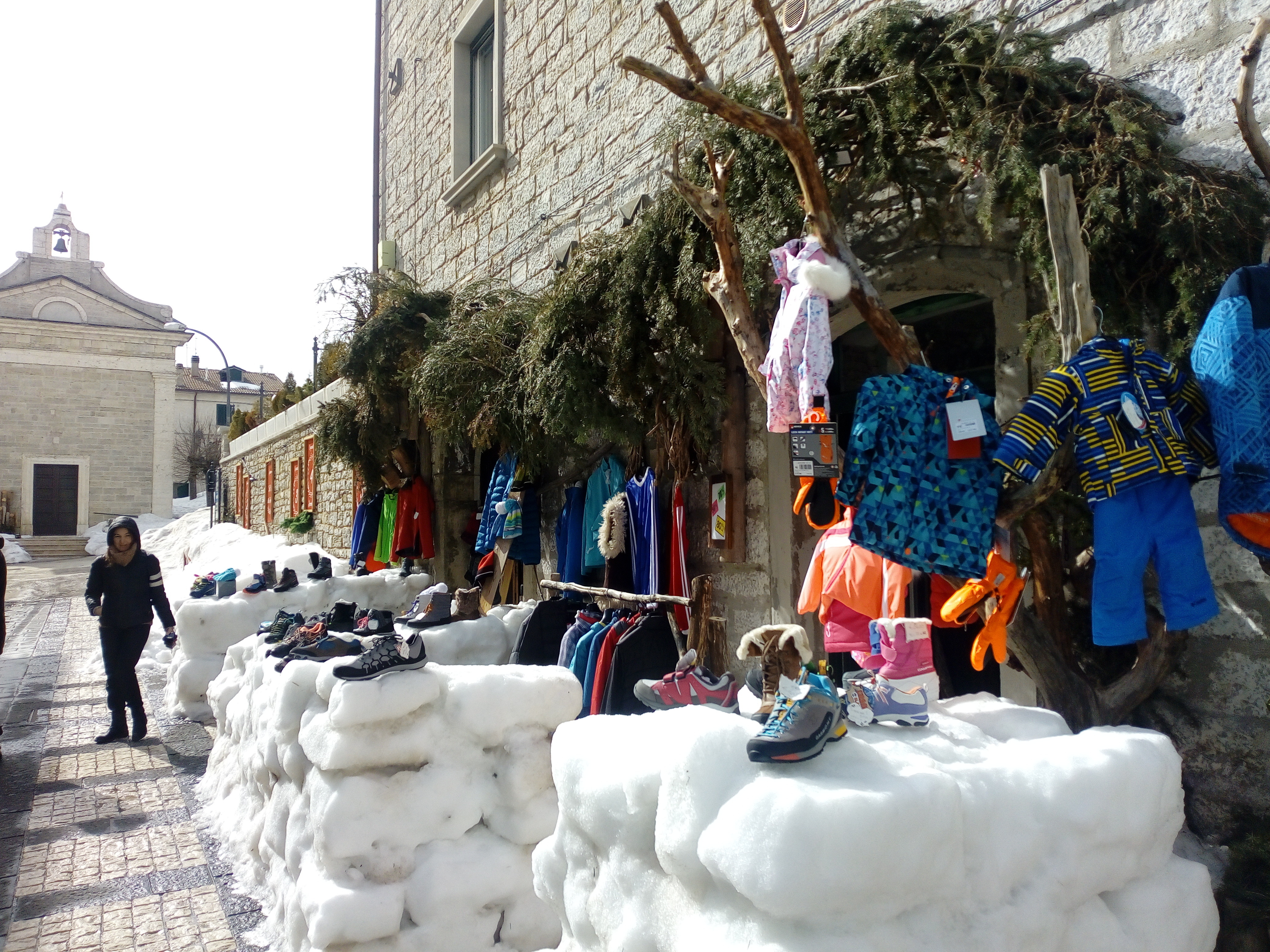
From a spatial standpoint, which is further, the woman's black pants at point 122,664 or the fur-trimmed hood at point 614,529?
the woman's black pants at point 122,664

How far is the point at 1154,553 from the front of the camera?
2.41 m

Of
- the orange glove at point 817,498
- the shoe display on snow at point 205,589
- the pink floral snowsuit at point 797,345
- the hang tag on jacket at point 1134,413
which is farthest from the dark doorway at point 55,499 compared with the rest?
the hang tag on jacket at point 1134,413

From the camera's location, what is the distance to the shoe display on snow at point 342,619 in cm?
454

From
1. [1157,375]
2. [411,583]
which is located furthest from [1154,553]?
[411,583]

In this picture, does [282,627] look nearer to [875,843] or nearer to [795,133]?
[795,133]

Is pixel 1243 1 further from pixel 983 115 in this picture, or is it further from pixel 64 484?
pixel 64 484

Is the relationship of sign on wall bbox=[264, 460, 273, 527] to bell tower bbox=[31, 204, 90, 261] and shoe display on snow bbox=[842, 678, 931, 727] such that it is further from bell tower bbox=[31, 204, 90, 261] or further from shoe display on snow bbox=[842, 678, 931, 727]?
bell tower bbox=[31, 204, 90, 261]

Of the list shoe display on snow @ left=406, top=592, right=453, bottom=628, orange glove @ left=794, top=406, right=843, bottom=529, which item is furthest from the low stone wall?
orange glove @ left=794, top=406, right=843, bottom=529

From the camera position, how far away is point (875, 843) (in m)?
1.64

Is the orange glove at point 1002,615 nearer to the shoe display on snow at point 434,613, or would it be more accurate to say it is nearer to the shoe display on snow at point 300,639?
the shoe display on snow at point 300,639

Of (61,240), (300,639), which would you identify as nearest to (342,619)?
(300,639)

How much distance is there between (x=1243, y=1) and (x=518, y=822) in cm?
357

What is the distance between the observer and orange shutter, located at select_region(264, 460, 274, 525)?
52.4ft

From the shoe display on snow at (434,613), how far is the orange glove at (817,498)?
257cm
